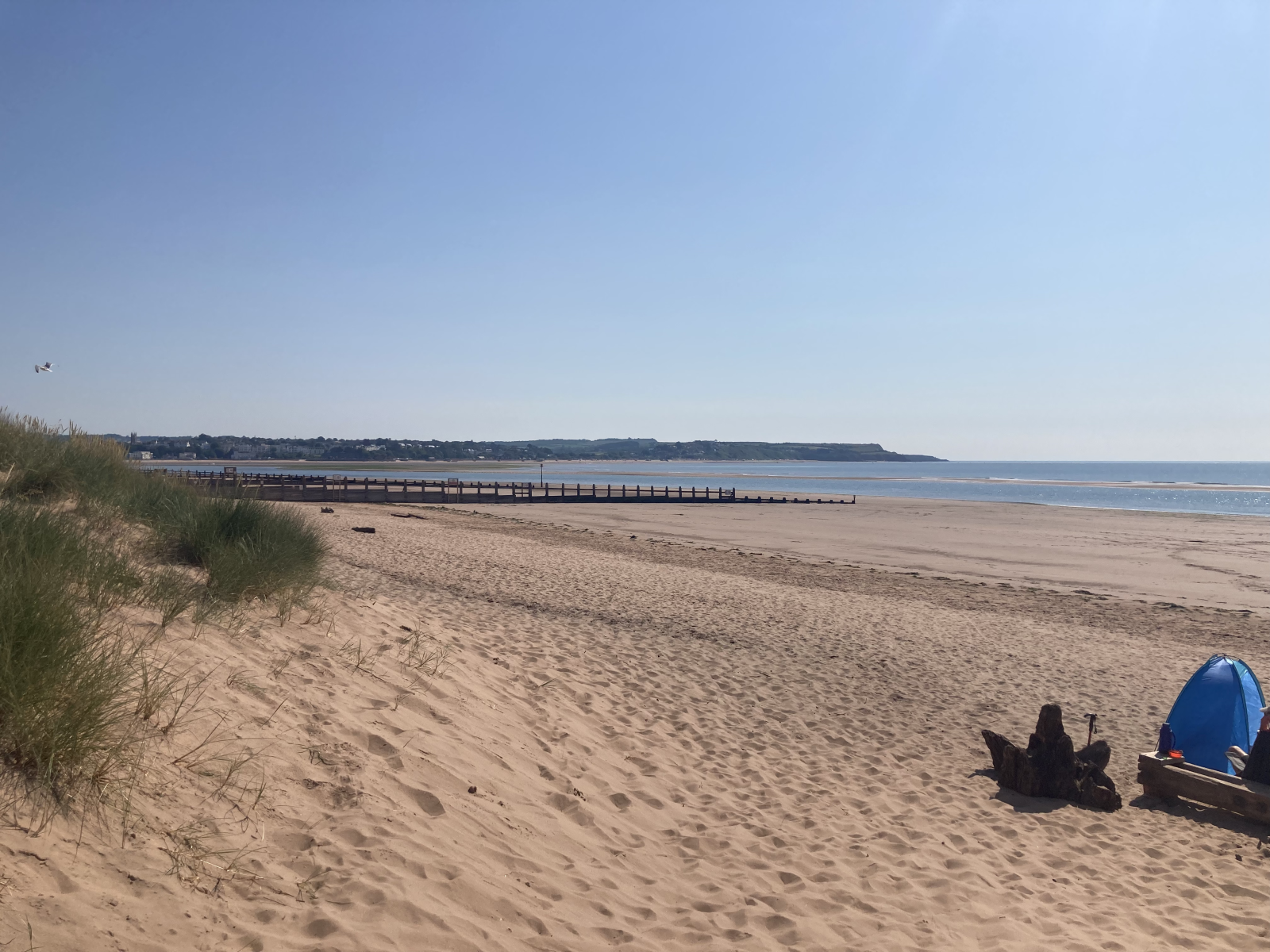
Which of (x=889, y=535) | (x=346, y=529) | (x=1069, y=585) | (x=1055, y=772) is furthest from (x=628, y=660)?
(x=889, y=535)

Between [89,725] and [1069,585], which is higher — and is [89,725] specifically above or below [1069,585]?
above

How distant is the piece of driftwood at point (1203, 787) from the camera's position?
6.05 metres

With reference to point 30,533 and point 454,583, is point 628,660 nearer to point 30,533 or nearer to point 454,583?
point 454,583

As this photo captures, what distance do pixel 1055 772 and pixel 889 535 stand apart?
91.8 feet

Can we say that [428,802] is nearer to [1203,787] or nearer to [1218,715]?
[1203,787]

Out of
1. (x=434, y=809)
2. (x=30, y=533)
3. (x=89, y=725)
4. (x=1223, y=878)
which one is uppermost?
(x=30, y=533)

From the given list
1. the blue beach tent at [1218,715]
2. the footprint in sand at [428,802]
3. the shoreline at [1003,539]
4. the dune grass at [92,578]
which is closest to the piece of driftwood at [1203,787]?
the blue beach tent at [1218,715]

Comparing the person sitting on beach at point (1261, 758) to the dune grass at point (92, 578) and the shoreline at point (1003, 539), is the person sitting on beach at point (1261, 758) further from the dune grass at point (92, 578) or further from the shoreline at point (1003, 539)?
the shoreline at point (1003, 539)

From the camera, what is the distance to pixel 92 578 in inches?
197

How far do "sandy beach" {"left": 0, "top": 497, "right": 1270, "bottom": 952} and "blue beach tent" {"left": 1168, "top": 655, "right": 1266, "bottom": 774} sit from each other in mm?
643

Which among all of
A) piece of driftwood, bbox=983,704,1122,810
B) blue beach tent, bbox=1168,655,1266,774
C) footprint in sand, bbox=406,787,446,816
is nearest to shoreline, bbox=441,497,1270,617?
blue beach tent, bbox=1168,655,1266,774

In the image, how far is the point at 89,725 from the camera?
11.5 feet

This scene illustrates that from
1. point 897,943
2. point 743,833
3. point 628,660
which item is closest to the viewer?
point 897,943

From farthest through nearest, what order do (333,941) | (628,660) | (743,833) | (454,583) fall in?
1. (454,583)
2. (628,660)
3. (743,833)
4. (333,941)
